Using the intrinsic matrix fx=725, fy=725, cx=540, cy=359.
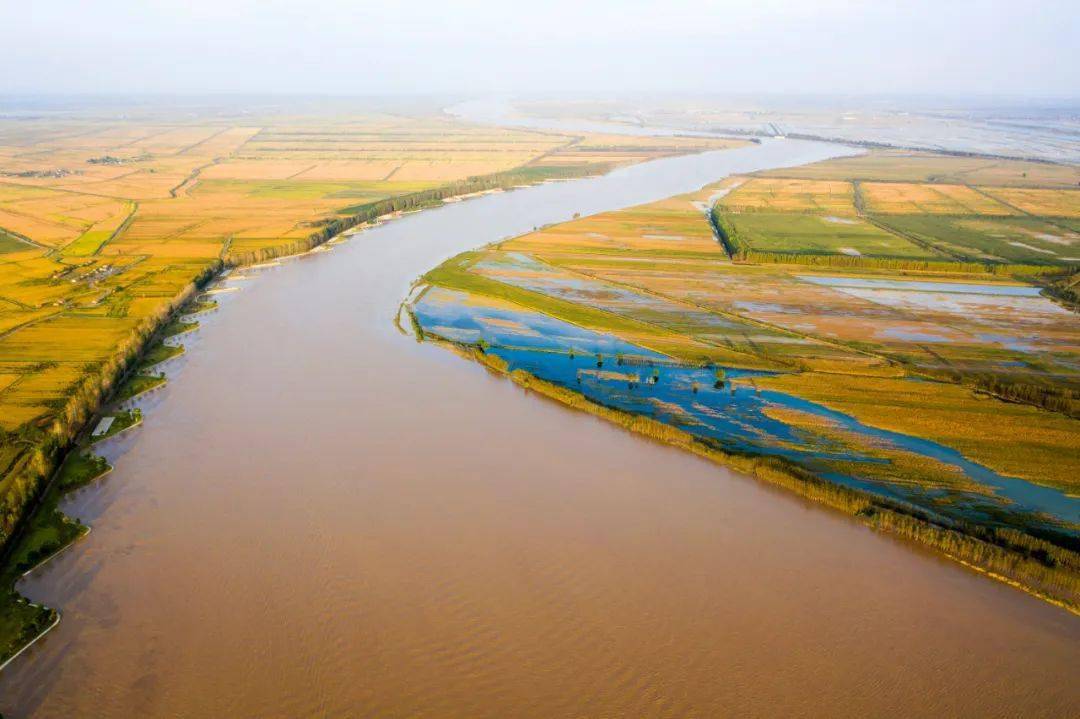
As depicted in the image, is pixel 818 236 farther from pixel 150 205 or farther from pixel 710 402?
pixel 150 205

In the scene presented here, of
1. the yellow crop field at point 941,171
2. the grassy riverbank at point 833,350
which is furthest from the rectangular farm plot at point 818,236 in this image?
the yellow crop field at point 941,171

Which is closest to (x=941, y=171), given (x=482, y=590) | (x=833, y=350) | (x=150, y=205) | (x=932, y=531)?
(x=833, y=350)

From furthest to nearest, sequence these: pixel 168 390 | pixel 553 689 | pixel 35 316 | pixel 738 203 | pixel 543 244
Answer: pixel 738 203 < pixel 543 244 < pixel 35 316 < pixel 168 390 < pixel 553 689

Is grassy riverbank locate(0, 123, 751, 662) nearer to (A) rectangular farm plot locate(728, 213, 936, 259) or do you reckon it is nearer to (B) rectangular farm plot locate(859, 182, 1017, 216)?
(A) rectangular farm plot locate(728, 213, 936, 259)

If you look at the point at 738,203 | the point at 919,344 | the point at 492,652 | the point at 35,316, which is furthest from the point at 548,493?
the point at 738,203

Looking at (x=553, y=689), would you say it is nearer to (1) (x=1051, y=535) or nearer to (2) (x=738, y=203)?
(1) (x=1051, y=535)
